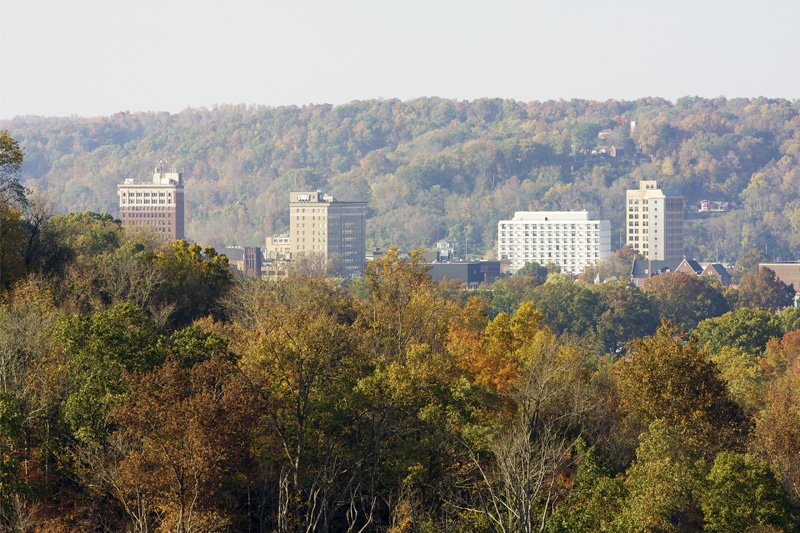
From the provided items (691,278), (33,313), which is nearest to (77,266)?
(33,313)

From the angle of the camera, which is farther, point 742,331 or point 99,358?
point 742,331

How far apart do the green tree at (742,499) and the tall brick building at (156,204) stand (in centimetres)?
14672

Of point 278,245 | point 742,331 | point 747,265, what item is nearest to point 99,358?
point 742,331

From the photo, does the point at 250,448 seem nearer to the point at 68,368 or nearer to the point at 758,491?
the point at 68,368

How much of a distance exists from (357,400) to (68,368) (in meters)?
6.15

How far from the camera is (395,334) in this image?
4569cm

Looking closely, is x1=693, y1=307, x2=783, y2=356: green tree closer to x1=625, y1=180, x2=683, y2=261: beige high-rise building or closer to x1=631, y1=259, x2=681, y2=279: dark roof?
x1=631, y1=259, x2=681, y2=279: dark roof

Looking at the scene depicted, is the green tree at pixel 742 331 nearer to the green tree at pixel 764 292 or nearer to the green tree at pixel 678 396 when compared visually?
the green tree at pixel 764 292

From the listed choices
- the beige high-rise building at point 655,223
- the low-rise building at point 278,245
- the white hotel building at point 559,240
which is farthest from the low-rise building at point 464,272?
the white hotel building at point 559,240

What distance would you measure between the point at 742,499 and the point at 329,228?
148 m

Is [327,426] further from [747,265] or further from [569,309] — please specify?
[747,265]

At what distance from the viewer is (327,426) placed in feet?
111

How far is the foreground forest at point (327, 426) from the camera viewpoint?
29.3 m

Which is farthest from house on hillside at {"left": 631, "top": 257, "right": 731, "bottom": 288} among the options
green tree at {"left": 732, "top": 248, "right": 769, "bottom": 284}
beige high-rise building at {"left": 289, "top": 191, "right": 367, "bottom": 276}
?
beige high-rise building at {"left": 289, "top": 191, "right": 367, "bottom": 276}
